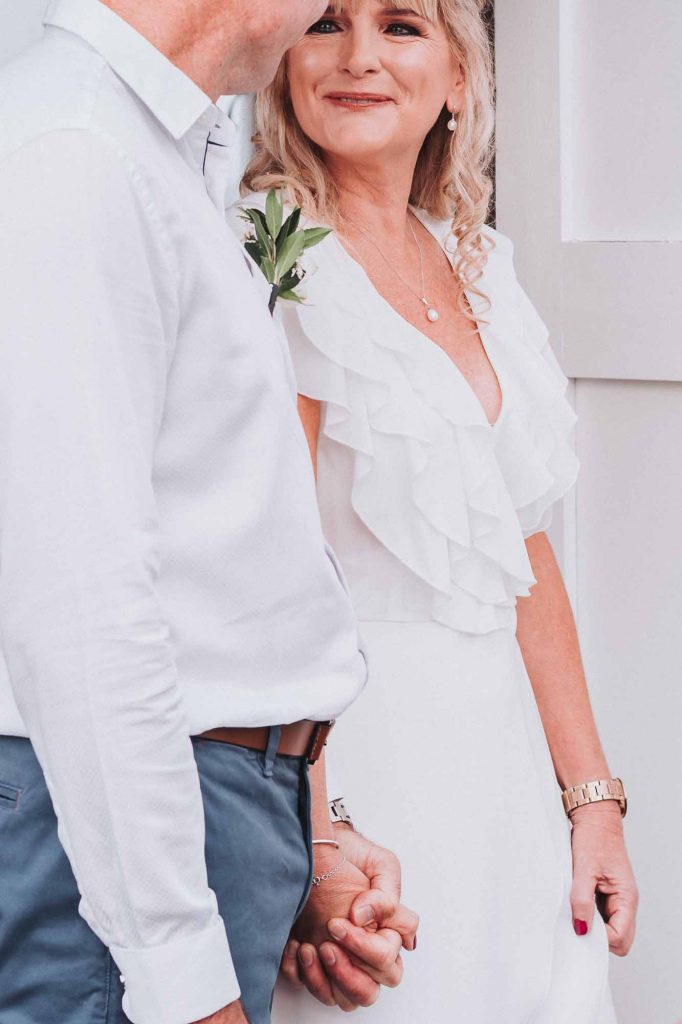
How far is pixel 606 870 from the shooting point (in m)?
1.63

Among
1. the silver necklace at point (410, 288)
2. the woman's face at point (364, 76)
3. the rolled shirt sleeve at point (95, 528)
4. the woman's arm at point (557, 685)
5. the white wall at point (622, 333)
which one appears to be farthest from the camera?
the white wall at point (622, 333)

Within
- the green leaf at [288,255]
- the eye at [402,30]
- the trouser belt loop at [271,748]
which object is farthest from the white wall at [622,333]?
the trouser belt loop at [271,748]

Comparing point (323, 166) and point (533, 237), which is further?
point (533, 237)

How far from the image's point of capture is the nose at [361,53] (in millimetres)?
1467

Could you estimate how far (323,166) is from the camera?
1.57 metres

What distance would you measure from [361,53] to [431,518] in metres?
0.56

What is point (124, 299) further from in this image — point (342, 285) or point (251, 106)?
point (251, 106)

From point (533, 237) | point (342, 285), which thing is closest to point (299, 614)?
point (342, 285)

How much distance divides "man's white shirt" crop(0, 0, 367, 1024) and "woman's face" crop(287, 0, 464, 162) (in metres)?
0.55

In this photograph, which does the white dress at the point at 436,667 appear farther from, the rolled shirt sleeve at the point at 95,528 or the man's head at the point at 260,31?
the rolled shirt sleeve at the point at 95,528

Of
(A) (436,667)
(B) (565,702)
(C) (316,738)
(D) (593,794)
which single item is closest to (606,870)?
(D) (593,794)

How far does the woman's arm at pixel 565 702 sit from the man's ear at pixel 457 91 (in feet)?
1.95

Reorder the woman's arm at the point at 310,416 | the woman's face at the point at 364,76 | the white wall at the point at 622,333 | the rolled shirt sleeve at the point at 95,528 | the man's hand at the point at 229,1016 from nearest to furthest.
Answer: the rolled shirt sleeve at the point at 95,528 → the man's hand at the point at 229,1016 → the woman's arm at the point at 310,416 → the woman's face at the point at 364,76 → the white wall at the point at 622,333

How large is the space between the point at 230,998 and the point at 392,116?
105cm
